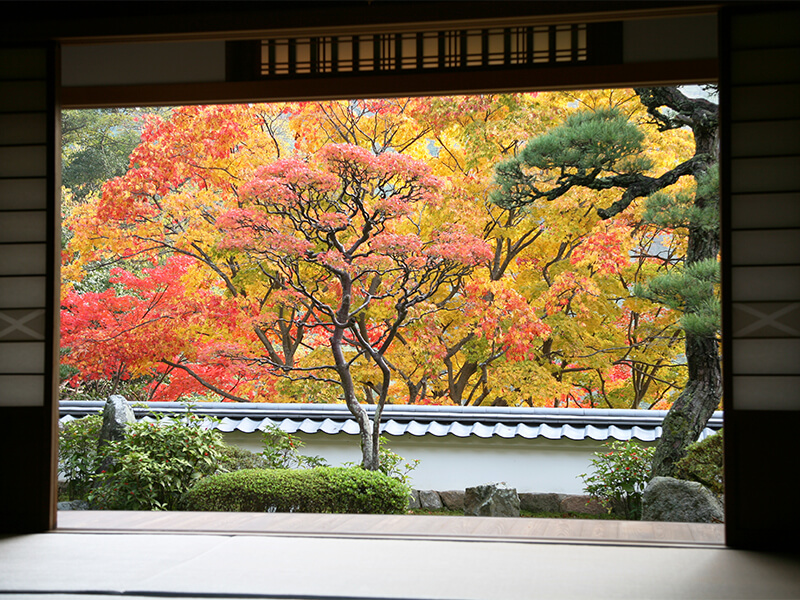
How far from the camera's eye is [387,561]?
2.86 metres

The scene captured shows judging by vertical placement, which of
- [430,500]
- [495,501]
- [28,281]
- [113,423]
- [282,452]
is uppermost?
[28,281]

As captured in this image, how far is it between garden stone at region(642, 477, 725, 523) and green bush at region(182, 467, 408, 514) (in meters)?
1.58

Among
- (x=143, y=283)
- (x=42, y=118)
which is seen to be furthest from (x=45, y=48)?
(x=143, y=283)

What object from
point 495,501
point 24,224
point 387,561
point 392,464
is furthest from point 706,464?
point 24,224

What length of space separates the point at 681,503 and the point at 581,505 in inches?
82.5

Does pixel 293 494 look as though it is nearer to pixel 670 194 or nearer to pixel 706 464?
pixel 706 464

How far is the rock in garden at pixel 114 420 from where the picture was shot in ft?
18.5

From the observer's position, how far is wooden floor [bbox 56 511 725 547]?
330 cm

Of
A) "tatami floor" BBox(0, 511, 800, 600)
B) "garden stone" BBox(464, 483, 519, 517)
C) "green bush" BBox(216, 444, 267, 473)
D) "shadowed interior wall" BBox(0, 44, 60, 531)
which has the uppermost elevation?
"shadowed interior wall" BBox(0, 44, 60, 531)

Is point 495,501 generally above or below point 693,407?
below

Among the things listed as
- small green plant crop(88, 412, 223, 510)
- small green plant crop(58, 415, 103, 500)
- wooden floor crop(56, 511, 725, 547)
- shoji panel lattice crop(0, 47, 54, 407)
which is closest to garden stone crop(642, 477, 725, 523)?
wooden floor crop(56, 511, 725, 547)

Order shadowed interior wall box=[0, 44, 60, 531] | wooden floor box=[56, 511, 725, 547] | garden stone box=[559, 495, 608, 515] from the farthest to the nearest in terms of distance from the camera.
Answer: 1. garden stone box=[559, 495, 608, 515]
2. shadowed interior wall box=[0, 44, 60, 531]
3. wooden floor box=[56, 511, 725, 547]

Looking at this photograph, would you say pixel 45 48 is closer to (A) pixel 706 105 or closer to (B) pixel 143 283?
(A) pixel 706 105

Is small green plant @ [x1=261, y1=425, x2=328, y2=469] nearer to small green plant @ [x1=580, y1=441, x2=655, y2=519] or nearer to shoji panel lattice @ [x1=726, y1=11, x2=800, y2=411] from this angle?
small green plant @ [x1=580, y1=441, x2=655, y2=519]
